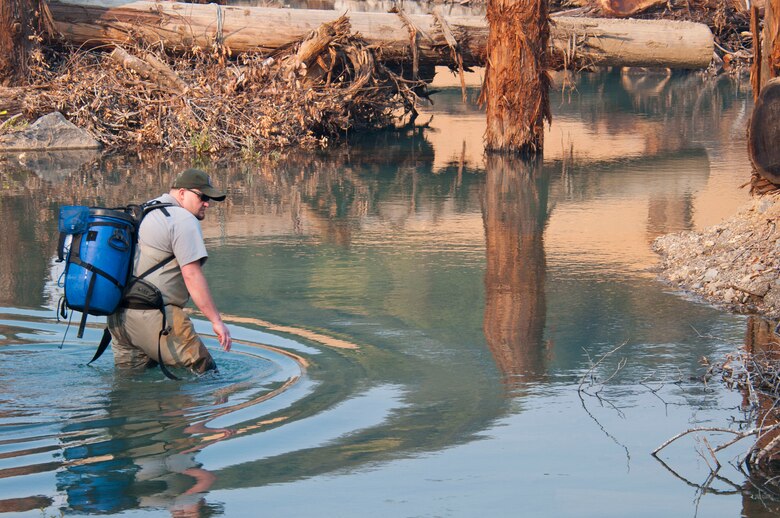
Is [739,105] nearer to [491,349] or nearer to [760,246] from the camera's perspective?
[760,246]

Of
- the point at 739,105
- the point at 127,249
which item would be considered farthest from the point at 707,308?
the point at 739,105

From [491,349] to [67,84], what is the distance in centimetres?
1271

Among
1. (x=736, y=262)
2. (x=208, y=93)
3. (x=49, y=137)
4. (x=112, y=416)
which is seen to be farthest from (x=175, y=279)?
(x=49, y=137)

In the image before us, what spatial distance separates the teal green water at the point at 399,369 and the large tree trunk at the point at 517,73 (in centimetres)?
209

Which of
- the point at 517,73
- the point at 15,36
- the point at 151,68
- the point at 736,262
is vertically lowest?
the point at 736,262

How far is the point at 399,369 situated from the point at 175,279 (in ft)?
4.92

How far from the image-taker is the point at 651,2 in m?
29.7

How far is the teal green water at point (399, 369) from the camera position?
538cm

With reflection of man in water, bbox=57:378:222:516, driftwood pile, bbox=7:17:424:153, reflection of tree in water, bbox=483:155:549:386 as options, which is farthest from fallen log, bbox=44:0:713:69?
reflection of man in water, bbox=57:378:222:516

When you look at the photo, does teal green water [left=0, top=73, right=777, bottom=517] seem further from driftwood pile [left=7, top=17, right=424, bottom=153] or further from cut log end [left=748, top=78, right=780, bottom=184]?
driftwood pile [left=7, top=17, right=424, bottom=153]

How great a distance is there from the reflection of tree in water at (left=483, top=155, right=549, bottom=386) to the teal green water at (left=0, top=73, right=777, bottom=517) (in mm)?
32

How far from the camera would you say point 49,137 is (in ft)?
60.5

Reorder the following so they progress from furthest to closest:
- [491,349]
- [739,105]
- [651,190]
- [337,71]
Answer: [739,105] → [337,71] → [651,190] → [491,349]

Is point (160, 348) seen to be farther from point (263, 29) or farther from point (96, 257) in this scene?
point (263, 29)
